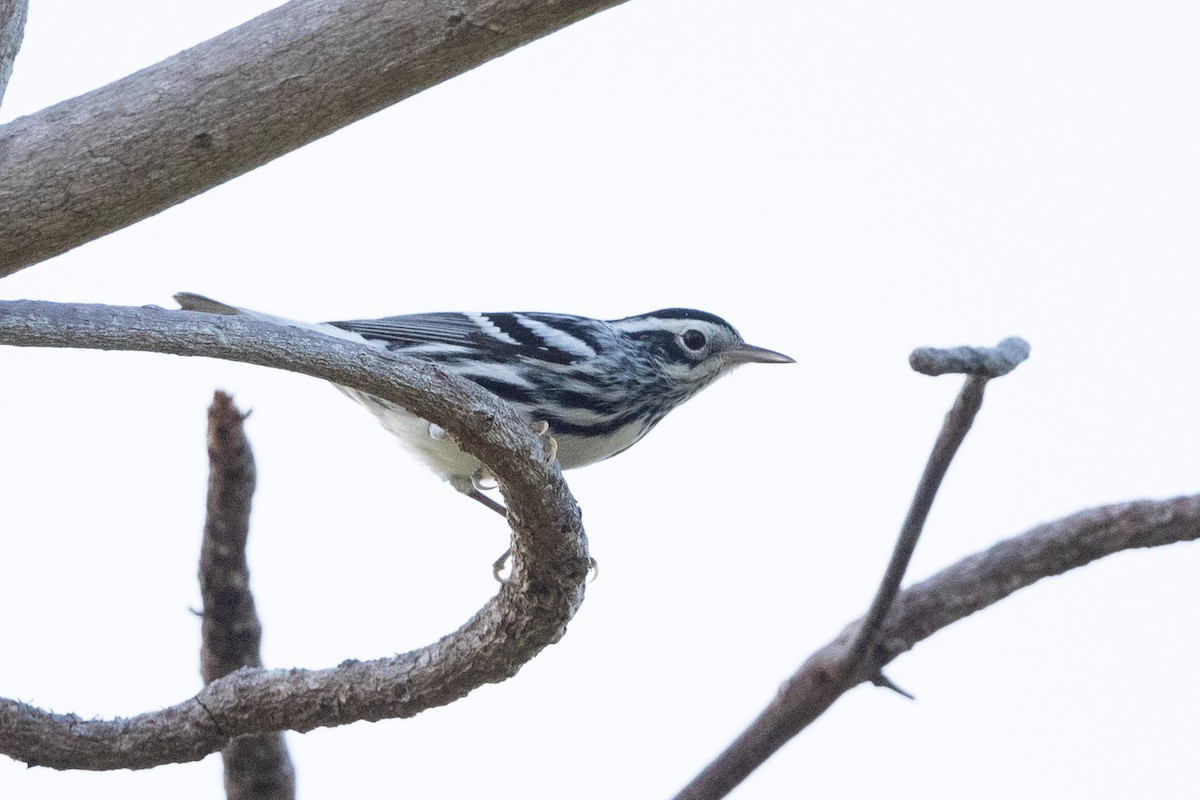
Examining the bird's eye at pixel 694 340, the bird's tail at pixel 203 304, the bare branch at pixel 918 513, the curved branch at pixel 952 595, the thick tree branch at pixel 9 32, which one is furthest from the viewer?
the bird's eye at pixel 694 340

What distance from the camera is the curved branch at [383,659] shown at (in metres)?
2.52

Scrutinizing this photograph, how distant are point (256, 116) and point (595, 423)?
1.78m

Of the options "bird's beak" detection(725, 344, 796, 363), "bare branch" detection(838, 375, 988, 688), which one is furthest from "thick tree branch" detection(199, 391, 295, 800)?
"bird's beak" detection(725, 344, 796, 363)

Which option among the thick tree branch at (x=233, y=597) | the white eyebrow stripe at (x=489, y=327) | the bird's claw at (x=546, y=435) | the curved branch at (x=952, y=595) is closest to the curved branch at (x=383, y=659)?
the thick tree branch at (x=233, y=597)

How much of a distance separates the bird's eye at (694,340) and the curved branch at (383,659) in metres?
1.81

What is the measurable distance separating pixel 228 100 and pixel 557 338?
179 cm

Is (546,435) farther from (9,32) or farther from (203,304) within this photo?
(9,32)

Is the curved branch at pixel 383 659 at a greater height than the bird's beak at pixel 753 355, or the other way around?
the bird's beak at pixel 753 355

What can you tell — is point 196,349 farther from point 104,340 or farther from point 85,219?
point 85,219

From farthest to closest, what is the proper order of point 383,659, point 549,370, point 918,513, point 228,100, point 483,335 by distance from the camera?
point 483,335 < point 549,370 < point 383,659 < point 918,513 < point 228,100

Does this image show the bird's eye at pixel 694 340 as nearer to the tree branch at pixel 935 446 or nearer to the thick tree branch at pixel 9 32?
the tree branch at pixel 935 446

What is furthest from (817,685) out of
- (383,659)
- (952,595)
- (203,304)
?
(203,304)

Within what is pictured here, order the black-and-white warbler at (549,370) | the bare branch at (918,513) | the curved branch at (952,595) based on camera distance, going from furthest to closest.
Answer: the black-and-white warbler at (549,370)
the curved branch at (952,595)
the bare branch at (918,513)

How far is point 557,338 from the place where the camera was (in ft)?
14.0
